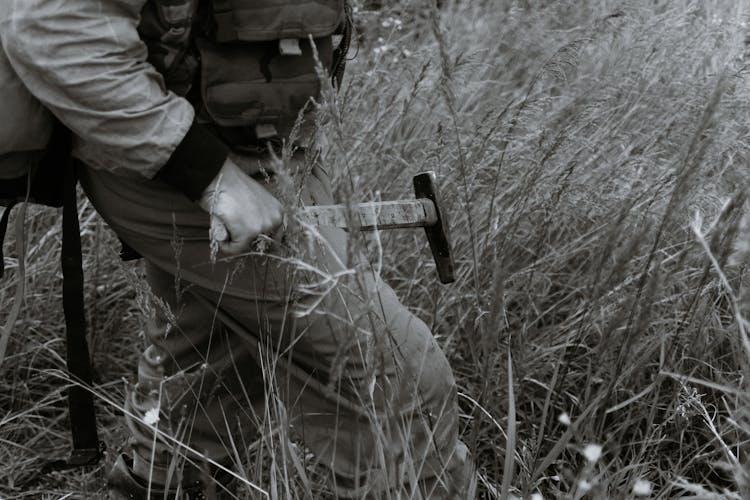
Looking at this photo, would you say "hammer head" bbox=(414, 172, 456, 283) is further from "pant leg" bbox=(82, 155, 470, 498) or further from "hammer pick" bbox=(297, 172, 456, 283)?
"pant leg" bbox=(82, 155, 470, 498)

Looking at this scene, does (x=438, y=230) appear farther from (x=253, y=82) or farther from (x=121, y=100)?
(x=121, y=100)

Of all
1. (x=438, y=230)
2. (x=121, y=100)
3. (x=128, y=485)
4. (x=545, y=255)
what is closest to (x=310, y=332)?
(x=438, y=230)

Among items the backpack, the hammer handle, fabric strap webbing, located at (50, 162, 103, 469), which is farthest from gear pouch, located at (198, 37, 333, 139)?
fabric strap webbing, located at (50, 162, 103, 469)

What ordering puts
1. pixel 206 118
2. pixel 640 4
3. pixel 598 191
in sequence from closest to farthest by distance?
1. pixel 206 118
2. pixel 598 191
3. pixel 640 4

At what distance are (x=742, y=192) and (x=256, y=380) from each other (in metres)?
1.21

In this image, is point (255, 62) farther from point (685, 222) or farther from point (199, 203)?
point (685, 222)

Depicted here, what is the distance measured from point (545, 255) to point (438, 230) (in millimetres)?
991

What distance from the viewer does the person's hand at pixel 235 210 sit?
1595 millimetres

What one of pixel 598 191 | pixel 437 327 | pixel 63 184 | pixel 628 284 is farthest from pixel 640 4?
pixel 63 184

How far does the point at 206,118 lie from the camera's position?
1.78 meters

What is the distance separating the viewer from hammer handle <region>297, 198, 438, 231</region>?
1702 millimetres

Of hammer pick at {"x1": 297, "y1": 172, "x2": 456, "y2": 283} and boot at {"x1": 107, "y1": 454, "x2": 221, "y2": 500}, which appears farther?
boot at {"x1": 107, "y1": 454, "x2": 221, "y2": 500}

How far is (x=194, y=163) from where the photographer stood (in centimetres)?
161

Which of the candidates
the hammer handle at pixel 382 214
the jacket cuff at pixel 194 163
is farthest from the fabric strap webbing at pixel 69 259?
the hammer handle at pixel 382 214
